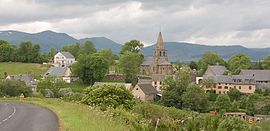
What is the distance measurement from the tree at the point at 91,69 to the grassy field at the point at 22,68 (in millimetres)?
13234

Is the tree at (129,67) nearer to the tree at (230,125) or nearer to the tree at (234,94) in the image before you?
the tree at (234,94)

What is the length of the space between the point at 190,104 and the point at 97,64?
32766 mm

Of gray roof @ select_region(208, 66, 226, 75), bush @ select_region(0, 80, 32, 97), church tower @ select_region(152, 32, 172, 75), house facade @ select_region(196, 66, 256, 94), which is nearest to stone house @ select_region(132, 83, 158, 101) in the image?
house facade @ select_region(196, 66, 256, 94)

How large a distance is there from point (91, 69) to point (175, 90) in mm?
26872

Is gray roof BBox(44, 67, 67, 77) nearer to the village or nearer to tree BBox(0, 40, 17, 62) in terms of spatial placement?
the village

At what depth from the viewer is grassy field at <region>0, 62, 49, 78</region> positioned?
126 meters

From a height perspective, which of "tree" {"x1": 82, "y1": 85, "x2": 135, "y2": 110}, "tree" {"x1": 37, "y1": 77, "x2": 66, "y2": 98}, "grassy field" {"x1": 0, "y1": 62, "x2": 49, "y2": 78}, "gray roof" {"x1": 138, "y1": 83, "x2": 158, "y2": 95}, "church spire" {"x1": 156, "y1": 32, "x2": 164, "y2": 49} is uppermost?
"church spire" {"x1": 156, "y1": 32, "x2": 164, "y2": 49}

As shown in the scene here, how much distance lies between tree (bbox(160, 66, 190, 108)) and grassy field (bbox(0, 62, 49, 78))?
39.4 meters

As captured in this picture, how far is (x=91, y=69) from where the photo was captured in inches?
4449

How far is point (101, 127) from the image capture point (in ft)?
61.8

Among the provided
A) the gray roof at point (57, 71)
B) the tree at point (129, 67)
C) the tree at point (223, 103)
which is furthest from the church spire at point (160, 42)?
the tree at point (223, 103)

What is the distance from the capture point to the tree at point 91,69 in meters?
113

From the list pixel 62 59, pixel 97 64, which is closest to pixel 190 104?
pixel 97 64

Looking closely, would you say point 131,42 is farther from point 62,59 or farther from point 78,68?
point 78,68
